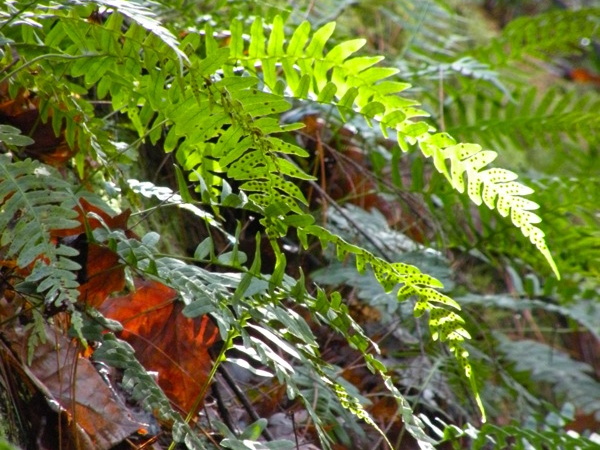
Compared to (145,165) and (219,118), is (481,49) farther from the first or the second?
(219,118)

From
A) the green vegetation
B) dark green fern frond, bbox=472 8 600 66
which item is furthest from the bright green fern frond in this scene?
dark green fern frond, bbox=472 8 600 66

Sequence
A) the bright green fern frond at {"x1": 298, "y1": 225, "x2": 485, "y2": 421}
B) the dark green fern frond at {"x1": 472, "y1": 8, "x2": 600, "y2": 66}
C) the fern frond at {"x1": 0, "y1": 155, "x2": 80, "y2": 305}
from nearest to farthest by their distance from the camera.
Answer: the fern frond at {"x1": 0, "y1": 155, "x2": 80, "y2": 305} < the bright green fern frond at {"x1": 298, "y1": 225, "x2": 485, "y2": 421} < the dark green fern frond at {"x1": 472, "y1": 8, "x2": 600, "y2": 66}

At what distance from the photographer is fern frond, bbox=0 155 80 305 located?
92 centimetres

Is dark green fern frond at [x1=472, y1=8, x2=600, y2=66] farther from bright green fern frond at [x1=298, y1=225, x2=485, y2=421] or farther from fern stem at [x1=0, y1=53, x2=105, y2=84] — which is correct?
fern stem at [x1=0, y1=53, x2=105, y2=84]

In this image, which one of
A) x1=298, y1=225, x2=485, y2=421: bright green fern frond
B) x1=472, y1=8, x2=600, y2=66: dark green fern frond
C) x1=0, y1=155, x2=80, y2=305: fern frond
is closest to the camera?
x1=0, y1=155, x2=80, y2=305: fern frond

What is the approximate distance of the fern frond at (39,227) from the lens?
36.1 inches

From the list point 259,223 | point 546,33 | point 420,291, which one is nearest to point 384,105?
point 420,291

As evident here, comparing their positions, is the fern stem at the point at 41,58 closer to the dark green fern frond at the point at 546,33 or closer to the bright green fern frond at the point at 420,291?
the bright green fern frond at the point at 420,291

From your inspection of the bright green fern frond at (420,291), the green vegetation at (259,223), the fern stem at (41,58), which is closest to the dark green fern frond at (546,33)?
the green vegetation at (259,223)

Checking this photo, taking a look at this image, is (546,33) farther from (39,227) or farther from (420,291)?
(39,227)

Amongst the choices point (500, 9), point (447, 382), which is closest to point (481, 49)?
point (447, 382)

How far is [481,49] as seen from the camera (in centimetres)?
248

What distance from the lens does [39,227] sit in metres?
0.96

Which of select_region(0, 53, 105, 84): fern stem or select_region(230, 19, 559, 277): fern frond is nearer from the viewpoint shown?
select_region(0, 53, 105, 84): fern stem
